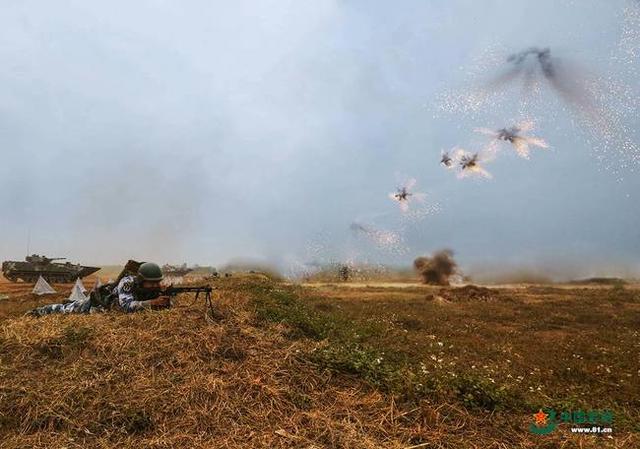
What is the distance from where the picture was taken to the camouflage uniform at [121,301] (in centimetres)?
929

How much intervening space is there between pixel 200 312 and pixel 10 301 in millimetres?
18251

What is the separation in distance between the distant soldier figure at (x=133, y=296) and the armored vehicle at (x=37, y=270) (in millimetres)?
26444

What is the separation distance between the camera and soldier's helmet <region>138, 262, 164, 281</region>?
9.20 m

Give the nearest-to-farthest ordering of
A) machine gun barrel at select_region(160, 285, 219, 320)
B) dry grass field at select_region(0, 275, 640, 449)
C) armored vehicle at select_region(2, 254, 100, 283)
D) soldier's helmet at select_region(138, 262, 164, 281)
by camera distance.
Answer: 1. dry grass field at select_region(0, 275, 640, 449)
2. machine gun barrel at select_region(160, 285, 219, 320)
3. soldier's helmet at select_region(138, 262, 164, 281)
4. armored vehicle at select_region(2, 254, 100, 283)

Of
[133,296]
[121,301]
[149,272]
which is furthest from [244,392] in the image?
[121,301]

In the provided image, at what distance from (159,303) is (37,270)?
96.0ft

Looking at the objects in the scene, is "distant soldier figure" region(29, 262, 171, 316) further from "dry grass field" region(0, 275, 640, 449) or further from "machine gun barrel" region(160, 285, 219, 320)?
"dry grass field" region(0, 275, 640, 449)

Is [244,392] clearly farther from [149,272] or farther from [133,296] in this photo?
[133,296]

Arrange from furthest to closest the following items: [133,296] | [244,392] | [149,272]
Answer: [133,296] → [149,272] → [244,392]

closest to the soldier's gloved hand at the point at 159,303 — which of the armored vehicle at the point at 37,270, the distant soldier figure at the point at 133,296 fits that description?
the distant soldier figure at the point at 133,296

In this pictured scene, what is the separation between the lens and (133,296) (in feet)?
30.8

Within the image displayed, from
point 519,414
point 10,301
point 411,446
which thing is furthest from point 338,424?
point 10,301

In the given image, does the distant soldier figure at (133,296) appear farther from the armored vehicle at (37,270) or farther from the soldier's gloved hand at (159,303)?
the armored vehicle at (37,270)

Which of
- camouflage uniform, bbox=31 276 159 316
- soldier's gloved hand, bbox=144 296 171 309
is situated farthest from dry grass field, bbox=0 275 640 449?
soldier's gloved hand, bbox=144 296 171 309
